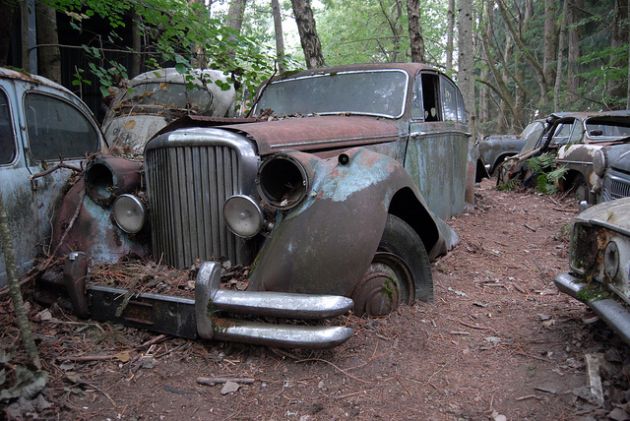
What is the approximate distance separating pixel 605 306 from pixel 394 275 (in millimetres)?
1231

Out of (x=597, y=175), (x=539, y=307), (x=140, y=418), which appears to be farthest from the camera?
(x=597, y=175)

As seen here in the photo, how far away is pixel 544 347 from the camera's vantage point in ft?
9.86

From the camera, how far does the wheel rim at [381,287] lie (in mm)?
3109

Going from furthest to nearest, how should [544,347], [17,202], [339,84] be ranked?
1. [339,84]
2. [17,202]
3. [544,347]

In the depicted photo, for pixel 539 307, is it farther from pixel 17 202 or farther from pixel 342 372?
pixel 17 202

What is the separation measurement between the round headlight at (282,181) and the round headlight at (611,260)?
167 cm

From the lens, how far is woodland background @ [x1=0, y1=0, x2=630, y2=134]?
18.9ft

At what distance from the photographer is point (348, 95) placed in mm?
4645

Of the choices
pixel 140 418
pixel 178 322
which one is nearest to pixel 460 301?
pixel 178 322

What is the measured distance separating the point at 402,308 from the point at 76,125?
3062mm

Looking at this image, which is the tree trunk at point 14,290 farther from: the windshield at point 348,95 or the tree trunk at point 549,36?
the tree trunk at point 549,36

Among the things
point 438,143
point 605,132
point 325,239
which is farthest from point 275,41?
point 325,239

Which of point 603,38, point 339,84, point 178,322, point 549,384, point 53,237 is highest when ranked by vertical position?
point 603,38

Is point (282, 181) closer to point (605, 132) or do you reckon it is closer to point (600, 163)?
point (600, 163)
